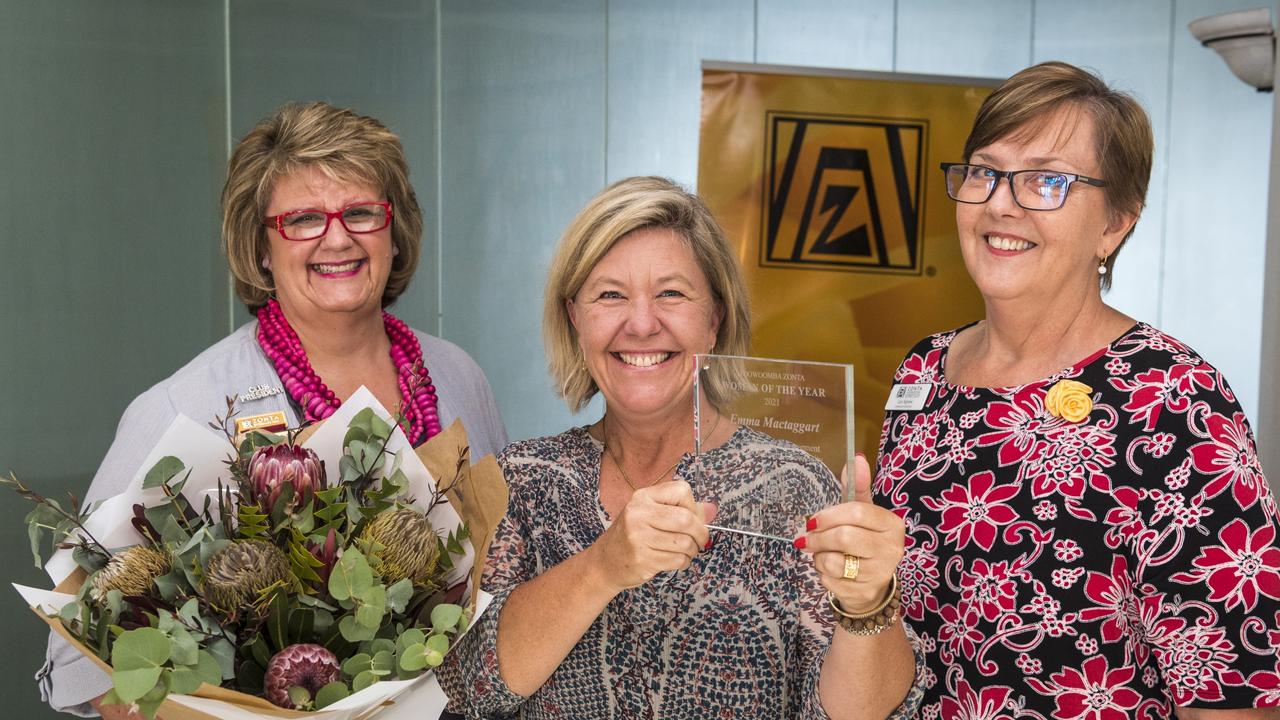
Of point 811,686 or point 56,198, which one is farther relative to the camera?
point 56,198

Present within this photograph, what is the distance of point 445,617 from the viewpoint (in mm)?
1435

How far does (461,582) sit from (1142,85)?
5.86 metres

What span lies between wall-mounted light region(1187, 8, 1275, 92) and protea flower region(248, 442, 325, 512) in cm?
453

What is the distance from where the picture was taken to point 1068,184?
1.97m

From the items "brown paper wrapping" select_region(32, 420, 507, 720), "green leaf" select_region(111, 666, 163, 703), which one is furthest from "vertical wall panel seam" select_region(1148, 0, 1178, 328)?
"green leaf" select_region(111, 666, 163, 703)

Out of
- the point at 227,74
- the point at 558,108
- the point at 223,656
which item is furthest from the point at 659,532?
the point at 558,108

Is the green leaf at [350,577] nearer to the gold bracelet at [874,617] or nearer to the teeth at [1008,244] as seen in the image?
the gold bracelet at [874,617]

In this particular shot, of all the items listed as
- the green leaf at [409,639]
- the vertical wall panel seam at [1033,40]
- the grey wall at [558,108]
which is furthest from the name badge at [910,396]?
the vertical wall panel seam at [1033,40]

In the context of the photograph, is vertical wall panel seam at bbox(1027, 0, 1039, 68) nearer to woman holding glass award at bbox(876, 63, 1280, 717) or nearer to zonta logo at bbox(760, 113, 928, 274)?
zonta logo at bbox(760, 113, 928, 274)

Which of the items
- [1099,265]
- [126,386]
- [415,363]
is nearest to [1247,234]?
[1099,265]

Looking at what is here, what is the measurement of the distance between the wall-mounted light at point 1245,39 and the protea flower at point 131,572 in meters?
4.71

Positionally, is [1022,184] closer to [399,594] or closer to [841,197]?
[399,594]

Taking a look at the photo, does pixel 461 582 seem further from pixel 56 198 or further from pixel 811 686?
pixel 56 198

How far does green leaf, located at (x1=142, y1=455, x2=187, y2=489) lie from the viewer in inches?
57.2
